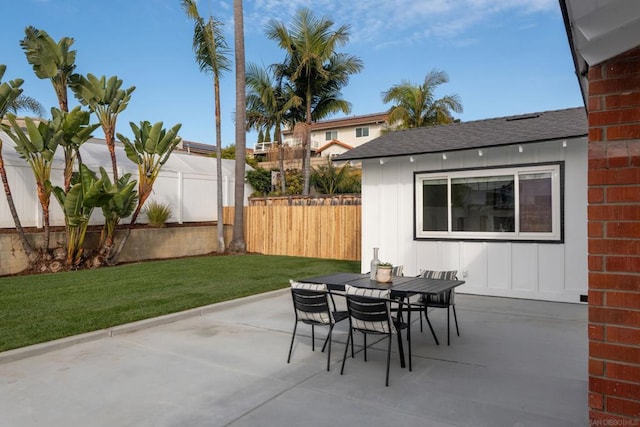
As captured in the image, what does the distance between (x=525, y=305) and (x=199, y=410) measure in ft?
21.2

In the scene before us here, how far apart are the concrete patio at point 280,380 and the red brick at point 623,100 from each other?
2553mm

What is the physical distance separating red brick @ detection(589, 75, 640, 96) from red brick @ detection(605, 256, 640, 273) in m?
0.79

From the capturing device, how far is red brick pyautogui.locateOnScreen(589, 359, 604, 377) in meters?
2.07

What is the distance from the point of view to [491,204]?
9.08 m

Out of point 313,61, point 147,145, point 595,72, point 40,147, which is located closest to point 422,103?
point 313,61

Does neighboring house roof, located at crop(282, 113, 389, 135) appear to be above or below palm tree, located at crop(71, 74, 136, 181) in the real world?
above

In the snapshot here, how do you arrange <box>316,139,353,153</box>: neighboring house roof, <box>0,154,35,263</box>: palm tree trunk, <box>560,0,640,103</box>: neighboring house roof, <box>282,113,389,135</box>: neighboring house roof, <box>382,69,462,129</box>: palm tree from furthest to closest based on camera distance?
1. <box>282,113,389,135</box>: neighboring house roof
2. <box>316,139,353,153</box>: neighboring house roof
3. <box>382,69,462,129</box>: palm tree
4. <box>0,154,35,263</box>: palm tree trunk
5. <box>560,0,640,103</box>: neighboring house roof

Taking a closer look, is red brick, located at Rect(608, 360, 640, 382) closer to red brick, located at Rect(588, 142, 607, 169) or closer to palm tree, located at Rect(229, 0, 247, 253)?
red brick, located at Rect(588, 142, 607, 169)

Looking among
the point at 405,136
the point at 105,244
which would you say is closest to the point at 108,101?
the point at 105,244

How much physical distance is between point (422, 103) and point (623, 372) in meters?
19.6

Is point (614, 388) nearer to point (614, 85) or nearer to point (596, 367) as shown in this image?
point (596, 367)

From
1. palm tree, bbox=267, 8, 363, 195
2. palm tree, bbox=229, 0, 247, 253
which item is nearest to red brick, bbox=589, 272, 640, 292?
palm tree, bbox=229, 0, 247, 253

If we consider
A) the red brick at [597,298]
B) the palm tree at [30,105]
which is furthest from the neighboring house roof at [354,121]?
the red brick at [597,298]

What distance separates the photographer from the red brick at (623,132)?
6.65ft
